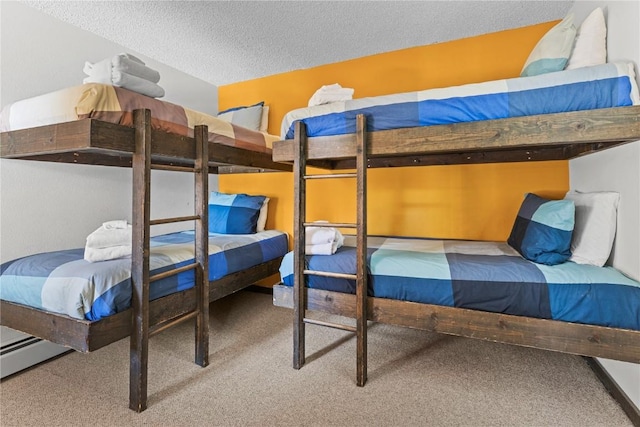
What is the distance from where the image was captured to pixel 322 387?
6.05ft

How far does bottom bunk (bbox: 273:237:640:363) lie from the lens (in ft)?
4.66

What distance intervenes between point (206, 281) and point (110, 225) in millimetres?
716

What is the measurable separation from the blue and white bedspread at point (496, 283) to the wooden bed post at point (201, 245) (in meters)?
0.59

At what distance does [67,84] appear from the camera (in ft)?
8.15

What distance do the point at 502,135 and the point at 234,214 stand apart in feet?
8.23

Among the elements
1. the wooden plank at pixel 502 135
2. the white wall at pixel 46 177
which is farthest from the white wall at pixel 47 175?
the wooden plank at pixel 502 135

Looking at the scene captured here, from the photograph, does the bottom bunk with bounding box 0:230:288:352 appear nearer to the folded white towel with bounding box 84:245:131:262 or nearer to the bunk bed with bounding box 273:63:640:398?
the folded white towel with bounding box 84:245:131:262

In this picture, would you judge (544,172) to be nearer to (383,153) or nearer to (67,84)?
(383,153)

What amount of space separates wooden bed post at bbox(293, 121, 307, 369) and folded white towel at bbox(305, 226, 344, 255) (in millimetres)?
61

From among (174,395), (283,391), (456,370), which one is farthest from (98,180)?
(456,370)

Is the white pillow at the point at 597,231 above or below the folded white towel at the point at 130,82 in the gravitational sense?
below

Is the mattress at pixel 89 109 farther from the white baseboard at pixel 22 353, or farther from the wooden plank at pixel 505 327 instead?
the wooden plank at pixel 505 327

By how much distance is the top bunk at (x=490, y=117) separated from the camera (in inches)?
56.9

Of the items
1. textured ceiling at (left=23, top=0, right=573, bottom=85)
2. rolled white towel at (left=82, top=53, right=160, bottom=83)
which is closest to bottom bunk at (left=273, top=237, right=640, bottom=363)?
rolled white towel at (left=82, top=53, right=160, bottom=83)
